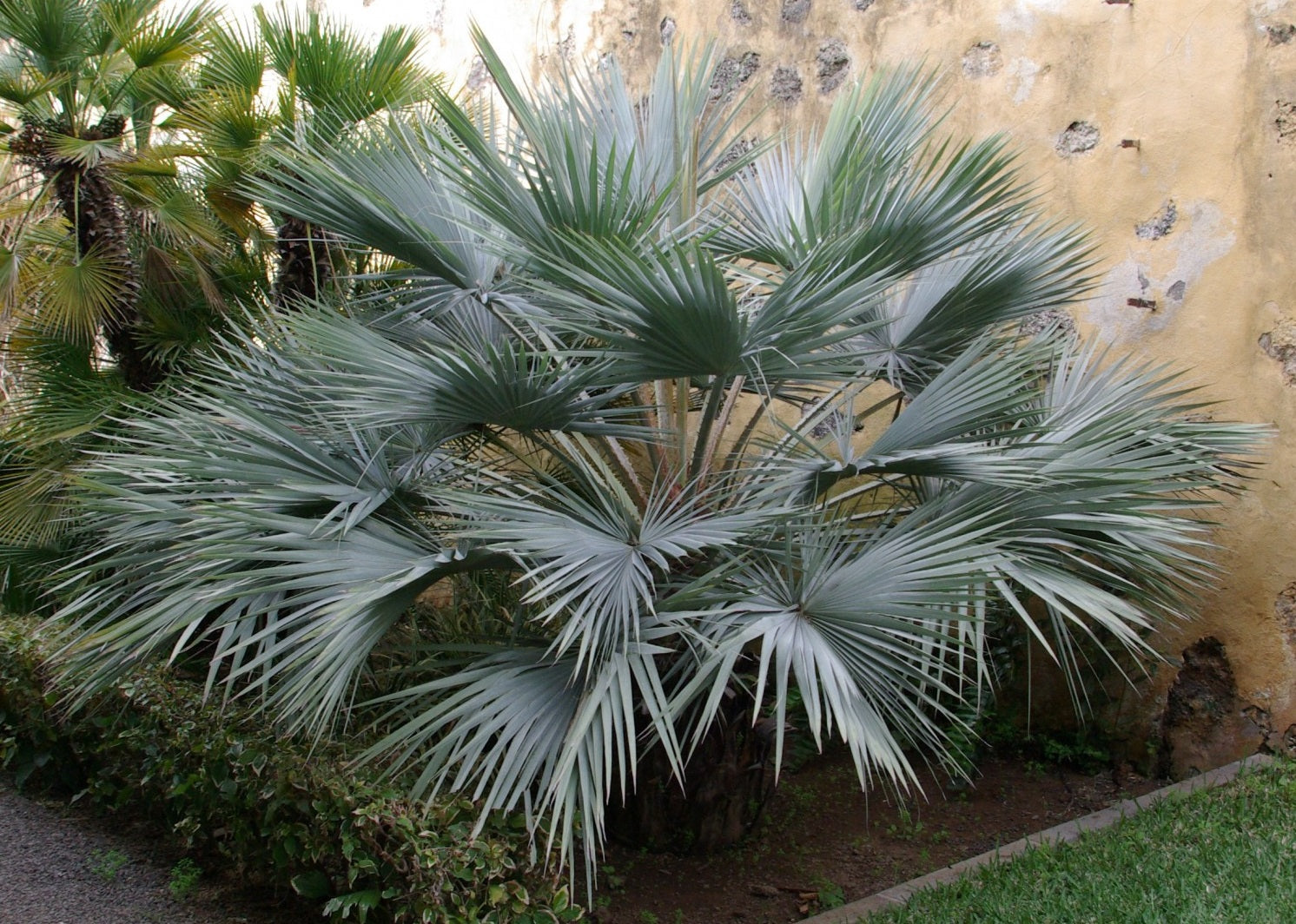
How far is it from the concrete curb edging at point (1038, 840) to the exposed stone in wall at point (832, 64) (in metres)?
3.42

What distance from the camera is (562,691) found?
117 inches

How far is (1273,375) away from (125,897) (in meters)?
4.58

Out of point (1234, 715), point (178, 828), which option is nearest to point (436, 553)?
point (178, 828)

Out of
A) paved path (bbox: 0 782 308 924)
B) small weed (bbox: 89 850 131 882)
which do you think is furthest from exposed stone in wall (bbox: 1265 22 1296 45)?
small weed (bbox: 89 850 131 882)

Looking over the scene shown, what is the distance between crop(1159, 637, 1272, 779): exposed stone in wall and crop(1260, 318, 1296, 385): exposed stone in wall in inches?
42.2

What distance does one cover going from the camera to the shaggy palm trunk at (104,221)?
447 centimetres

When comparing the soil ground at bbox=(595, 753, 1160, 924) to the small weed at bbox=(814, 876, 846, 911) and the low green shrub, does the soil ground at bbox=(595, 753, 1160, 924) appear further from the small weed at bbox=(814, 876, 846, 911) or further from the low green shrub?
the low green shrub

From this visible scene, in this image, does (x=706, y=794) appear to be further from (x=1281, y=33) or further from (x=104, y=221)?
(x=1281, y=33)

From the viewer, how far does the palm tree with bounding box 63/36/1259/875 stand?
284 centimetres

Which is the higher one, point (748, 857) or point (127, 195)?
point (127, 195)

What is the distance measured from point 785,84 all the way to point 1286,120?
223 centimetres

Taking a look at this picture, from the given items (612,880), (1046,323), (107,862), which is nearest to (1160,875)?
(612,880)

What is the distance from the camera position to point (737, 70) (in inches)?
222

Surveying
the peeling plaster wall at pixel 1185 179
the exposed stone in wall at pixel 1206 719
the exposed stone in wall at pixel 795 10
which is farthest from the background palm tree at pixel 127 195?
the exposed stone in wall at pixel 1206 719
